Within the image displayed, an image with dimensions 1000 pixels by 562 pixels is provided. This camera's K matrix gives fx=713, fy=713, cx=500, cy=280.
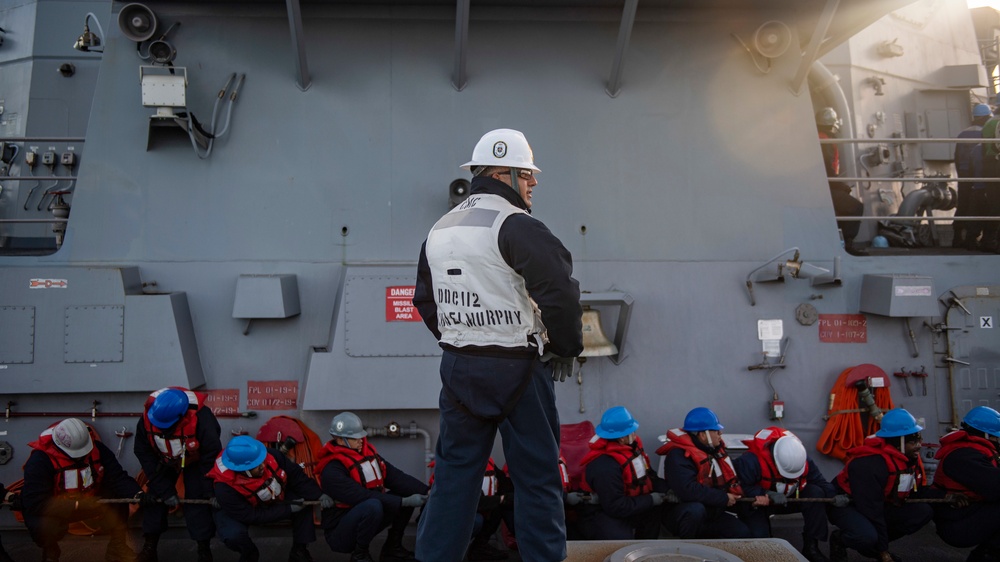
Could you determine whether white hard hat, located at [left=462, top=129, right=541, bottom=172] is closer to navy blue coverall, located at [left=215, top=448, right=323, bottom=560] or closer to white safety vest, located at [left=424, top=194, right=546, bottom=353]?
white safety vest, located at [left=424, top=194, right=546, bottom=353]

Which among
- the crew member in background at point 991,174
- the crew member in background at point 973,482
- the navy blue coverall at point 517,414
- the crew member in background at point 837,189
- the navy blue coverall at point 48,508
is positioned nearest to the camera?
the navy blue coverall at point 517,414

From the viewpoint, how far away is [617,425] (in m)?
4.80

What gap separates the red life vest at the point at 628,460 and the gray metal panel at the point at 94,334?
10.7 ft

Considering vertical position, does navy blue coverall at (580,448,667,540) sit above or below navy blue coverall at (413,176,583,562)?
below

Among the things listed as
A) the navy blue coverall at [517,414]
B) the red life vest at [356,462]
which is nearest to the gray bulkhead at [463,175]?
the red life vest at [356,462]

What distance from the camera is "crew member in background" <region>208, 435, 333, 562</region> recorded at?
456 cm

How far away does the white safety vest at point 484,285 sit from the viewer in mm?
2594

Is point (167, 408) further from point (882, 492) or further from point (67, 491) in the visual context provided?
point (882, 492)

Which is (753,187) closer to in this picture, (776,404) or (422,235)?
(776,404)

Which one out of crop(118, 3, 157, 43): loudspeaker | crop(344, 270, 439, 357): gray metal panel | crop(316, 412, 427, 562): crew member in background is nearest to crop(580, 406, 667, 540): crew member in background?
crop(316, 412, 427, 562): crew member in background

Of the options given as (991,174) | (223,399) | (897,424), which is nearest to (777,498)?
(897,424)

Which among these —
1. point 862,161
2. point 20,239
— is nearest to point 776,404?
point 862,161

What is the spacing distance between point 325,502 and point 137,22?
3.68 metres

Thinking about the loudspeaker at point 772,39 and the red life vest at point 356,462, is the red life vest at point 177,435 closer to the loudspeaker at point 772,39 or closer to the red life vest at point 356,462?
the red life vest at point 356,462
